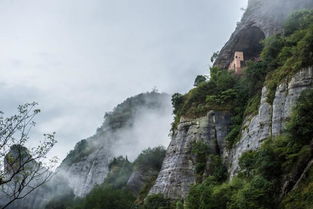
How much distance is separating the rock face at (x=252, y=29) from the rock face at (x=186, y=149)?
1380 cm

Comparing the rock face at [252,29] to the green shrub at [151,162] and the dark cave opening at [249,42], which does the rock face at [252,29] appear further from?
the green shrub at [151,162]

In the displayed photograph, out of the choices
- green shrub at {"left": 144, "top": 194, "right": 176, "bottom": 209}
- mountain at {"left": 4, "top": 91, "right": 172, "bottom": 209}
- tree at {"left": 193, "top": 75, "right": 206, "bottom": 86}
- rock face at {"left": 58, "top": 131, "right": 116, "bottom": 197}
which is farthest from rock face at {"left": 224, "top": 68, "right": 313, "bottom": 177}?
rock face at {"left": 58, "top": 131, "right": 116, "bottom": 197}

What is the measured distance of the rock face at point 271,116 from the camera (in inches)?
1190

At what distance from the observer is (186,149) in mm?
41250

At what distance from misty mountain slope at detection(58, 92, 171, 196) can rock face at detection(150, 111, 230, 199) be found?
115ft

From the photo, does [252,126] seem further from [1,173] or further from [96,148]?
[96,148]

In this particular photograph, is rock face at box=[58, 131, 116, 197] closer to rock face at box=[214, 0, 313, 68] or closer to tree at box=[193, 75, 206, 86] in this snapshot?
tree at box=[193, 75, 206, 86]

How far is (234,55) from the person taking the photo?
51.8m

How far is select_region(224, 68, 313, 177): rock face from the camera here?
3023 cm

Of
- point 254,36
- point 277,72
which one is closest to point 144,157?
point 254,36

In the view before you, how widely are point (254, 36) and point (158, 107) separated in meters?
37.8

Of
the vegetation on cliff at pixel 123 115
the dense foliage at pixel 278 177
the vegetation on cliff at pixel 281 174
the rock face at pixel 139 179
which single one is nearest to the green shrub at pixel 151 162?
the rock face at pixel 139 179

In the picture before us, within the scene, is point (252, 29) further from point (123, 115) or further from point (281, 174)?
point (123, 115)

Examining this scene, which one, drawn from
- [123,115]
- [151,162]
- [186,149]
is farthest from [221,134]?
[123,115]
